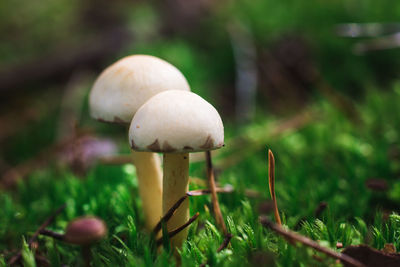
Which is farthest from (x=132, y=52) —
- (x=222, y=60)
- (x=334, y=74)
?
(x=334, y=74)

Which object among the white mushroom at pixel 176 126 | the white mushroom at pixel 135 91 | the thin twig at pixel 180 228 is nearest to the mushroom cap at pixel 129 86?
the white mushroom at pixel 135 91

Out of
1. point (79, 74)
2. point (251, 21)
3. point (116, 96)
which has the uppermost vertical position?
point (251, 21)

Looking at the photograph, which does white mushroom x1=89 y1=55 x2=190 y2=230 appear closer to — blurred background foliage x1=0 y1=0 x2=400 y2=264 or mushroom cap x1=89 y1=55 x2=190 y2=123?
mushroom cap x1=89 y1=55 x2=190 y2=123

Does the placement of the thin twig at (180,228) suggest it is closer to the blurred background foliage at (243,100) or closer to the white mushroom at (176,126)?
the blurred background foliage at (243,100)

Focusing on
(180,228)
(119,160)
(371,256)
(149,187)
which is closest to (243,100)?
(119,160)

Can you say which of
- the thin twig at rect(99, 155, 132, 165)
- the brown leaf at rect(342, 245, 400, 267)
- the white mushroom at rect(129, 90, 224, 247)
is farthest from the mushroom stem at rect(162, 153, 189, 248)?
the thin twig at rect(99, 155, 132, 165)

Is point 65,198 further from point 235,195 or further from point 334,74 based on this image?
point 334,74
